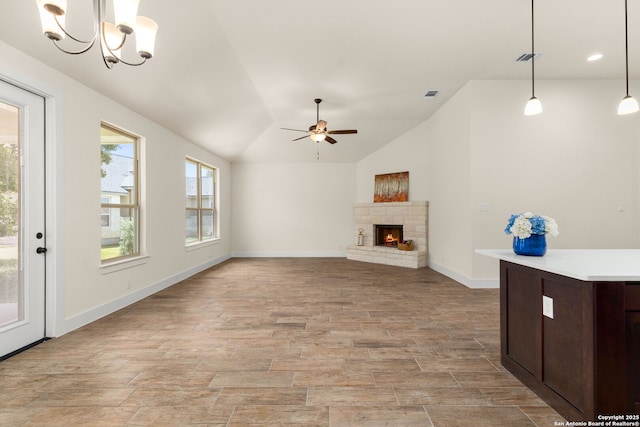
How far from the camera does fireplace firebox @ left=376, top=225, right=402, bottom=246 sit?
785 cm

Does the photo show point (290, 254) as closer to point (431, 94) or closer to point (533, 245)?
point (431, 94)

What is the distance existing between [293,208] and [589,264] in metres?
7.26

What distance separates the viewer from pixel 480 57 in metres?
4.05

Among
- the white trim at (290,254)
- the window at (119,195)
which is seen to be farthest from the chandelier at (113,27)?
the white trim at (290,254)

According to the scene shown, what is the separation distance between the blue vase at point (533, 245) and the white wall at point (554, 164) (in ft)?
9.07

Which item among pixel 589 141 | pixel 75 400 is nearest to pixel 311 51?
pixel 75 400

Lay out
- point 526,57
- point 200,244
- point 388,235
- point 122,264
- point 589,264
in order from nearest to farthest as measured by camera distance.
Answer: point 589,264, point 122,264, point 526,57, point 200,244, point 388,235

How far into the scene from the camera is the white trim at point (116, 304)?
314 cm

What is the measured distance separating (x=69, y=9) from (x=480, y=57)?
4433 mm

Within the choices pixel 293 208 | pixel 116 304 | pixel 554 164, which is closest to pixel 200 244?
pixel 116 304

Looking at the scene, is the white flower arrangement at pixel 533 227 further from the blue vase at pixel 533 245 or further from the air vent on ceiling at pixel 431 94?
the air vent on ceiling at pixel 431 94

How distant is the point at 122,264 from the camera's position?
13.0 ft

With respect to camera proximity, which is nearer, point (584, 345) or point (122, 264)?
point (584, 345)

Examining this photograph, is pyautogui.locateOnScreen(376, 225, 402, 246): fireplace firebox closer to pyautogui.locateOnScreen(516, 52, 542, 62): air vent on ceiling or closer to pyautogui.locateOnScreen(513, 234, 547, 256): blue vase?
pyautogui.locateOnScreen(516, 52, 542, 62): air vent on ceiling
